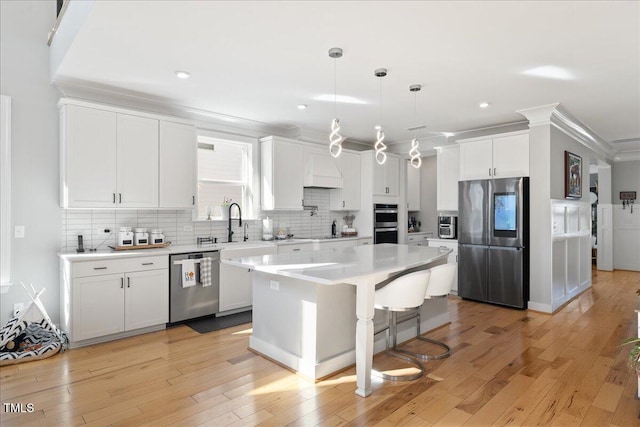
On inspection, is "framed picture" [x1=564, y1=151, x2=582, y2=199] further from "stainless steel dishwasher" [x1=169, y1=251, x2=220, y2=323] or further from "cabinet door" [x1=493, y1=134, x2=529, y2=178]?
"stainless steel dishwasher" [x1=169, y1=251, x2=220, y2=323]

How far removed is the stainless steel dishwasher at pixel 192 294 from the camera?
4125mm

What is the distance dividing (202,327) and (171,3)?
316 centimetres

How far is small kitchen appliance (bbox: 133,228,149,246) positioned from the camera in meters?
4.20

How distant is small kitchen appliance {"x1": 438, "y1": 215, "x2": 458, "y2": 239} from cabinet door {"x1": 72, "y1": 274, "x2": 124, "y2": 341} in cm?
457

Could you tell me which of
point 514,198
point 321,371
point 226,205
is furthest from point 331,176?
point 321,371

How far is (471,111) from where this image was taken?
479 centimetres

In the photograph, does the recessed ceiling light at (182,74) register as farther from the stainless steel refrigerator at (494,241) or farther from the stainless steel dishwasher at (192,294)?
the stainless steel refrigerator at (494,241)

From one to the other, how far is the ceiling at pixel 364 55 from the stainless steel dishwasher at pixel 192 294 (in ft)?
5.93

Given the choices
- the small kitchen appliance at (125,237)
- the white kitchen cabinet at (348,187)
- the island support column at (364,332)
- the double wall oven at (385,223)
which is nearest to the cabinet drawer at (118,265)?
the small kitchen appliance at (125,237)

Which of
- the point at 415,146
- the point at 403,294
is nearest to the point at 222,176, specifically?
the point at 415,146

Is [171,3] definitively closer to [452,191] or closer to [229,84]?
[229,84]

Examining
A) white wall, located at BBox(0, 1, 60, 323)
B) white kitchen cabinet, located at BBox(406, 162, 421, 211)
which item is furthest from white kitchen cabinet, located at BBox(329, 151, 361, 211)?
white wall, located at BBox(0, 1, 60, 323)

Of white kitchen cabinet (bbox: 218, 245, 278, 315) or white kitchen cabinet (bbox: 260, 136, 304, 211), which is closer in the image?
→ white kitchen cabinet (bbox: 218, 245, 278, 315)

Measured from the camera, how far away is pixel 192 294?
428cm
